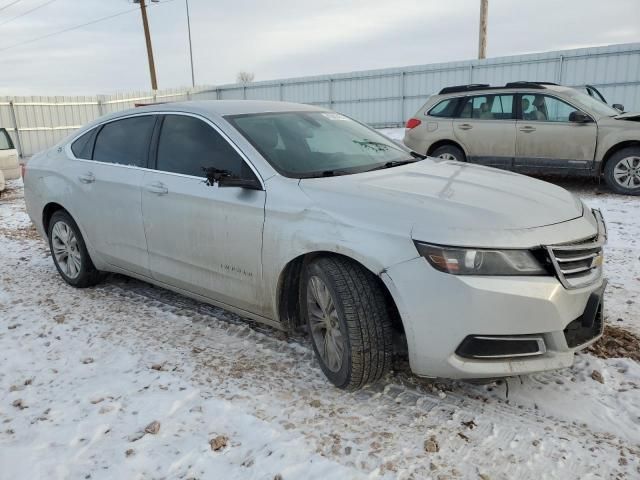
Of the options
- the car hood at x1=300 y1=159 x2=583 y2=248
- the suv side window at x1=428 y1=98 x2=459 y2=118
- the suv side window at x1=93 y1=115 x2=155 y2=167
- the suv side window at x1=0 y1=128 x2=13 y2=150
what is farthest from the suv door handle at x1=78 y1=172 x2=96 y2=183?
the suv side window at x1=0 y1=128 x2=13 y2=150

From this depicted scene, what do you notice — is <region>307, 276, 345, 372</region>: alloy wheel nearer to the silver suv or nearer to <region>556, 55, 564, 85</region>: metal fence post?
the silver suv

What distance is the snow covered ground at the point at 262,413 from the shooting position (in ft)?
7.99

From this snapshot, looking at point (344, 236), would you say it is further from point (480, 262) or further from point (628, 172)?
point (628, 172)

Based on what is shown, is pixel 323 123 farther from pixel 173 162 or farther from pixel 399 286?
pixel 399 286

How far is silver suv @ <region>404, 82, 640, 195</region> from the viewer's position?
821 centimetres

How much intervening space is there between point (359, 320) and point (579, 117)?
7049 mm

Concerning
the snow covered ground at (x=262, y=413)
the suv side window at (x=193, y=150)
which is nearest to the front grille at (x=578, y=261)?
the snow covered ground at (x=262, y=413)

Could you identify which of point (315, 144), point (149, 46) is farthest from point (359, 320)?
point (149, 46)

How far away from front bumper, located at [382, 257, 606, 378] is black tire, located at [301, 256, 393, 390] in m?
0.16

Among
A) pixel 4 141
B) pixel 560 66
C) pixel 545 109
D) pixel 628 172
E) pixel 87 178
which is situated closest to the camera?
pixel 87 178

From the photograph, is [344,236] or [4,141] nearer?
[344,236]

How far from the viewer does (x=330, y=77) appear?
2275 cm

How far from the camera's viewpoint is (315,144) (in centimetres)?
371

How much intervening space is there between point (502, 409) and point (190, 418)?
1.61 m
